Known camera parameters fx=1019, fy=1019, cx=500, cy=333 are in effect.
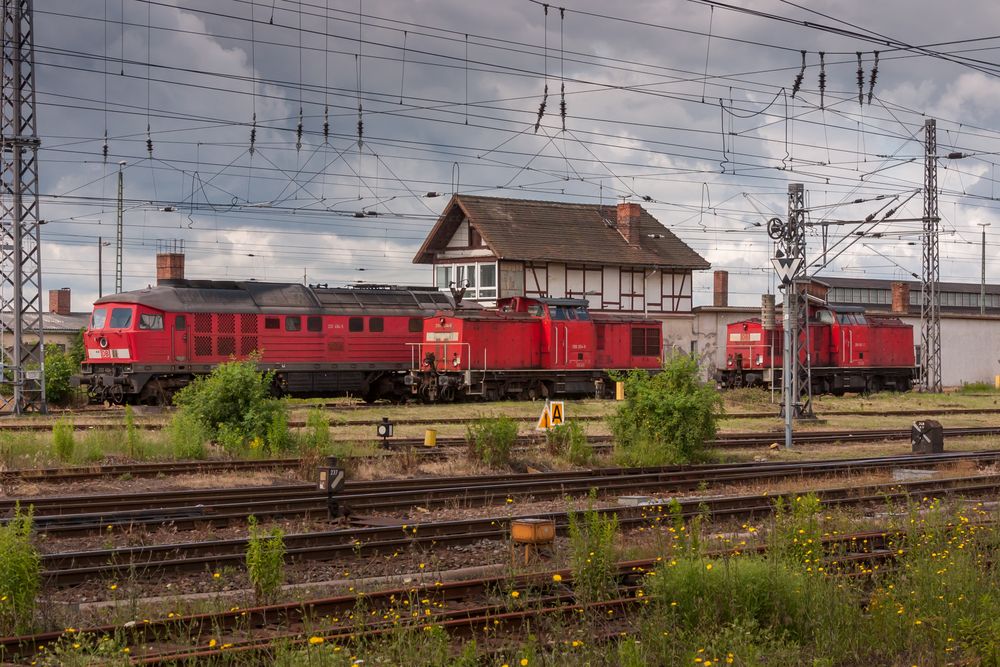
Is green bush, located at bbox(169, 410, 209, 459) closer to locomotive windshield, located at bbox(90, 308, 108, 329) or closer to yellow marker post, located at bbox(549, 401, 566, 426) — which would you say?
yellow marker post, located at bbox(549, 401, 566, 426)

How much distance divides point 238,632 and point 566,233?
41.9 meters

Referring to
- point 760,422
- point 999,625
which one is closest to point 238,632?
point 999,625

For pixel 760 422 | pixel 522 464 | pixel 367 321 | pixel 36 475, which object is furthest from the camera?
pixel 367 321

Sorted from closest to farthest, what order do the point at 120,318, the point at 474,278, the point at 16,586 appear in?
the point at 16,586 < the point at 120,318 < the point at 474,278

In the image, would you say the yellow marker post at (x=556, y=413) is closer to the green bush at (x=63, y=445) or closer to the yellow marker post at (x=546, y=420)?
the yellow marker post at (x=546, y=420)

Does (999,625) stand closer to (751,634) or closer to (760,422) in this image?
(751,634)

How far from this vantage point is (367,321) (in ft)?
111

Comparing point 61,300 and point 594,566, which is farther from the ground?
point 61,300

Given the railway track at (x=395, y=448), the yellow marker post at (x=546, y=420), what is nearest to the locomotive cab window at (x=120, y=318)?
the railway track at (x=395, y=448)

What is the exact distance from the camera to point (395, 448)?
20906 mm

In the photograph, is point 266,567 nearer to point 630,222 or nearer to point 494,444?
point 494,444

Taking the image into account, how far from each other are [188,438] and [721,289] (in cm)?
4170

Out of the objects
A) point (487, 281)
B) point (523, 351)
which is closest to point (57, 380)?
point (523, 351)

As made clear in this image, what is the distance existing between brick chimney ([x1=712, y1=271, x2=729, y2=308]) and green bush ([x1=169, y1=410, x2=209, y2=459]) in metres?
40.2
